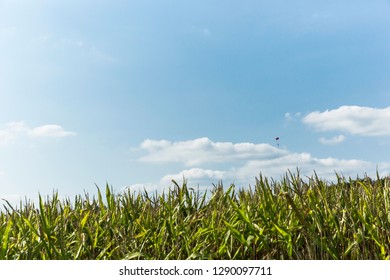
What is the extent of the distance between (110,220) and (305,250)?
1472mm

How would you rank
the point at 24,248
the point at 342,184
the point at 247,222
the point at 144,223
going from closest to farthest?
the point at 247,222 → the point at 24,248 → the point at 144,223 → the point at 342,184

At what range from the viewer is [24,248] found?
330cm

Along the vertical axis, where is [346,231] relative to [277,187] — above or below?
below

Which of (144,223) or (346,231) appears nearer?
(346,231)

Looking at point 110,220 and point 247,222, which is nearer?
point 247,222

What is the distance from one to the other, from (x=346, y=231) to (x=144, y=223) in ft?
4.55

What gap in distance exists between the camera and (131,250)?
3240 millimetres

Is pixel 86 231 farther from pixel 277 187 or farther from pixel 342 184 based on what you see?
pixel 342 184
